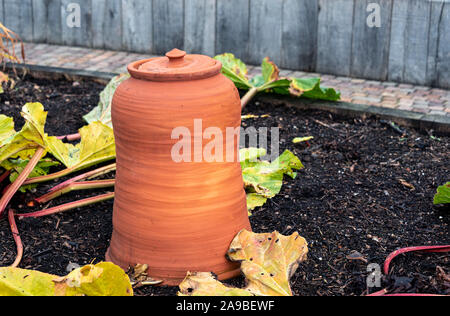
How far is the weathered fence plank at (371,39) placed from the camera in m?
5.26

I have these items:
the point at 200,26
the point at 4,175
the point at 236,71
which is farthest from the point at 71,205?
the point at 200,26

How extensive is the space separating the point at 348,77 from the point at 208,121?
3.34 m

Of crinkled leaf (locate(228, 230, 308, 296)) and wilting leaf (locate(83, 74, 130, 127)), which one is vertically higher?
wilting leaf (locate(83, 74, 130, 127))

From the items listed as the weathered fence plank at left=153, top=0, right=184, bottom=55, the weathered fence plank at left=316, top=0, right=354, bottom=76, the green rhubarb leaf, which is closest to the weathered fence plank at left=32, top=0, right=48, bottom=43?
the weathered fence plank at left=153, top=0, right=184, bottom=55

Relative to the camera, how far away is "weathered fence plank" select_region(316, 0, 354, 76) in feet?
17.6

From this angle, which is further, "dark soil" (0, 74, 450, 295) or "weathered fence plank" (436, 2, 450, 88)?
"weathered fence plank" (436, 2, 450, 88)

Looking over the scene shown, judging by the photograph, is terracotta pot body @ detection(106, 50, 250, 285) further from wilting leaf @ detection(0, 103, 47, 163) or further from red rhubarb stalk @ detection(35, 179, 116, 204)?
red rhubarb stalk @ detection(35, 179, 116, 204)

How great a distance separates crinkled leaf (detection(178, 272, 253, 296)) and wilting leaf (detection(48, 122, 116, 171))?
1.20 m

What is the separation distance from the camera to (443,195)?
120 inches

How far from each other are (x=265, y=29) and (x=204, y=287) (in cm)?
379

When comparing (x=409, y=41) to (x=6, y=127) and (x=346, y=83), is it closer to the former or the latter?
(x=346, y=83)

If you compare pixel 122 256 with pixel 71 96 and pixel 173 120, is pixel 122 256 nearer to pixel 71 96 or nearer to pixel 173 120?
pixel 173 120

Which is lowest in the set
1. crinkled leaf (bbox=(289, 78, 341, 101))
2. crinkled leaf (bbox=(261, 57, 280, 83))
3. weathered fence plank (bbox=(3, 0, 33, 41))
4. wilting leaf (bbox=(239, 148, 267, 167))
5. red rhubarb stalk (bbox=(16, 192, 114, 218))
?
red rhubarb stalk (bbox=(16, 192, 114, 218))

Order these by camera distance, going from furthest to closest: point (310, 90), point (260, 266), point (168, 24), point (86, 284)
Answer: point (168, 24)
point (310, 90)
point (260, 266)
point (86, 284)
